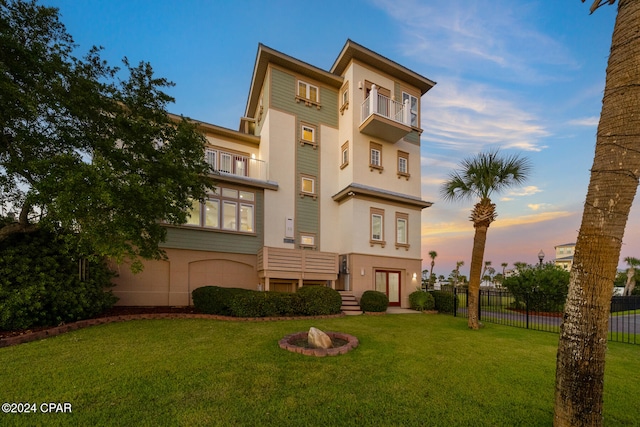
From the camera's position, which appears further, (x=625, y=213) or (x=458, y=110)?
(x=458, y=110)

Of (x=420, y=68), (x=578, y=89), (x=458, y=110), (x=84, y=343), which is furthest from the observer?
(x=420, y=68)

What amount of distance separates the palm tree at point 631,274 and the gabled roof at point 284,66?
3337 cm

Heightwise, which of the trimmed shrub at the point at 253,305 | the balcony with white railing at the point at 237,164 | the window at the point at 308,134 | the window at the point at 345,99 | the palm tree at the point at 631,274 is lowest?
the palm tree at the point at 631,274

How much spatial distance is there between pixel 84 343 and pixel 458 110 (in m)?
17.9

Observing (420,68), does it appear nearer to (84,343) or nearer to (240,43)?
(240,43)

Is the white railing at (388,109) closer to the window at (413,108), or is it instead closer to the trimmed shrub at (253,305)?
the window at (413,108)

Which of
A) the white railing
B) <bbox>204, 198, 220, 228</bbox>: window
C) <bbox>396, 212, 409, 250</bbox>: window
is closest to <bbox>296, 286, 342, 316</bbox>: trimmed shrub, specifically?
<bbox>204, 198, 220, 228</bbox>: window

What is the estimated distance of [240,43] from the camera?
53.8 feet

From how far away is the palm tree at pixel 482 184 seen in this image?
35.6 ft

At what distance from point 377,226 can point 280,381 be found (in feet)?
40.3

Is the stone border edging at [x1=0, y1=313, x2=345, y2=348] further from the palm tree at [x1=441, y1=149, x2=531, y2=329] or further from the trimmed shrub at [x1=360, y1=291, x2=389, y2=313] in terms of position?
the palm tree at [x1=441, y1=149, x2=531, y2=329]

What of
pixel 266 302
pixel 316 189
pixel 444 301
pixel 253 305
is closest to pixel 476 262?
pixel 444 301

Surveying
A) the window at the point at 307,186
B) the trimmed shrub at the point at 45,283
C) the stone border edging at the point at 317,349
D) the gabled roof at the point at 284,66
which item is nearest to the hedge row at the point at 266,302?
the trimmed shrub at the point at 45,283

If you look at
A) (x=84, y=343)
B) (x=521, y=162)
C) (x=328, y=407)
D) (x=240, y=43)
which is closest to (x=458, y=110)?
(x=521, y=162)
